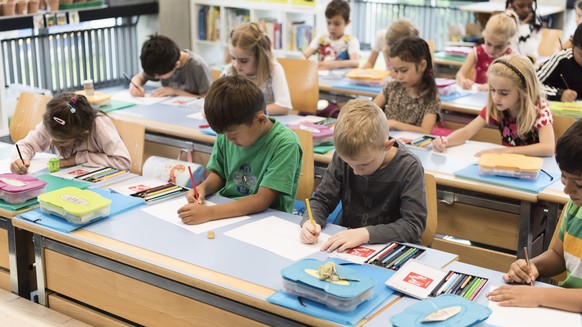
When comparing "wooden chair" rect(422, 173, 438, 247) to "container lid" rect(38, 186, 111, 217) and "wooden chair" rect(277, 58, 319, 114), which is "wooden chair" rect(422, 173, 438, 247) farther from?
"wooden chair" rect(277, 58, 319, 114)

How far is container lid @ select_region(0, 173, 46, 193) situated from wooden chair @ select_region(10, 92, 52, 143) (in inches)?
37.9

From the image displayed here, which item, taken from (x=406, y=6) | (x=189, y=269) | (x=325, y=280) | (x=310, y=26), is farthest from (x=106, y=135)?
(x=406, y=6)

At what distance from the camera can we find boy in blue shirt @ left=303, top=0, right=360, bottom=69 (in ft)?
18.1

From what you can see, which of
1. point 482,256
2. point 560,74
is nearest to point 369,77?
point 560,74

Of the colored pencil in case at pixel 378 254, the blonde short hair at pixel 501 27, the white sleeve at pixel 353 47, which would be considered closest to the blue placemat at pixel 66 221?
the colored pencil in case at pixel 378 254

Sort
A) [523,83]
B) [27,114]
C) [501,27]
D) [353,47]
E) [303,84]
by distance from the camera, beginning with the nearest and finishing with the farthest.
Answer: [523,83] < [27,114] < [303,84] < [501,27] < [353,47]

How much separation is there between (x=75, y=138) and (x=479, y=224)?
5.66 feet

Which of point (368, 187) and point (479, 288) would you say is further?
point (368, 187)

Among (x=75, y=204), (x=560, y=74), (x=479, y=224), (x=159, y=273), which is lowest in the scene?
(x=479, y=224)

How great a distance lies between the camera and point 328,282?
6.14ft

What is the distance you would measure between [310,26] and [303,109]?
7.20 ft

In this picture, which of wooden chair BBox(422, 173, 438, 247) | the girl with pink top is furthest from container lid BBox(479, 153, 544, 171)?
the girl with pink top

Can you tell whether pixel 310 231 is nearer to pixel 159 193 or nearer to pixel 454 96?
pixel 159 193

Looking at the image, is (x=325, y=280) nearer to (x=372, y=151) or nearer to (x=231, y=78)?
(x=372, y=151)
